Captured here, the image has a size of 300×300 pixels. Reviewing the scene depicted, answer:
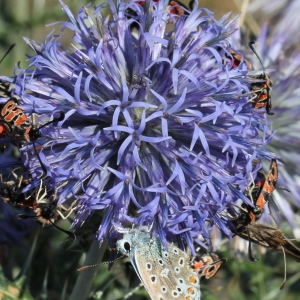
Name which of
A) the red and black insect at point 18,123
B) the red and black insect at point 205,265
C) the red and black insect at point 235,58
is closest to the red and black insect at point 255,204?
the red and black insect at point 205,265

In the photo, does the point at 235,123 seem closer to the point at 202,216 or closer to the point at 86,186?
the point at 202,216

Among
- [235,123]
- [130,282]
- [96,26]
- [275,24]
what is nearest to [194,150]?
[235,123]

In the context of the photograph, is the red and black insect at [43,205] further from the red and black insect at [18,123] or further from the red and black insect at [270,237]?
the red and black insect at [270,237]

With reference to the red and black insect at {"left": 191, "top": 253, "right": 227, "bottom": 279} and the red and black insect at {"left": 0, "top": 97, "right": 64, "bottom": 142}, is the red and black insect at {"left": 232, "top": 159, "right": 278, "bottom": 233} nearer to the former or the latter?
the red and black insect at {"left": 191, "top": 253, "right": 227, "bottom": 279}

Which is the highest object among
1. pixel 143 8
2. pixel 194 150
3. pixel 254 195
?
pixel 143 8

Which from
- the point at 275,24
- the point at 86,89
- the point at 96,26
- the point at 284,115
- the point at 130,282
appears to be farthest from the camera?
the point at 275,24

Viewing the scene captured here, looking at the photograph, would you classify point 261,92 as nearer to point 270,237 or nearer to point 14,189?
point 270,237
